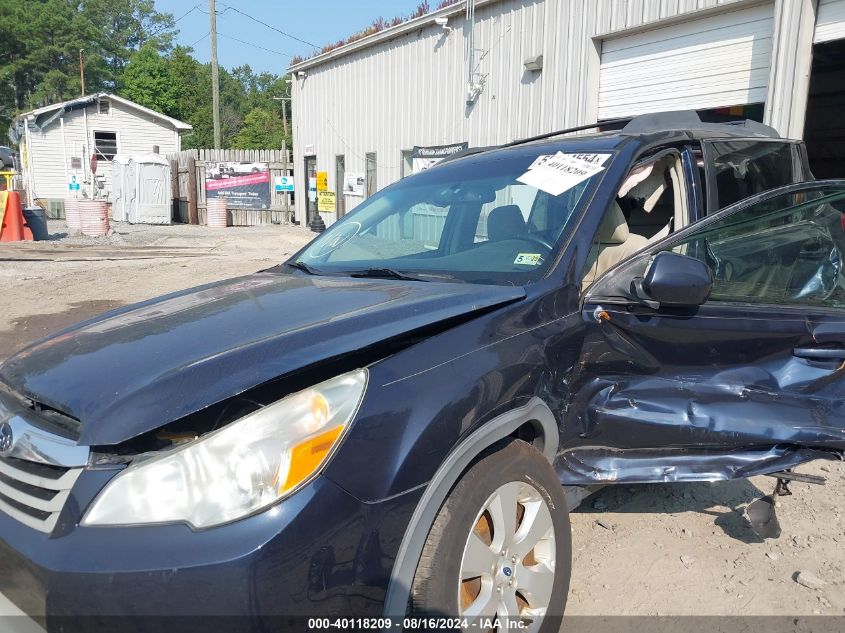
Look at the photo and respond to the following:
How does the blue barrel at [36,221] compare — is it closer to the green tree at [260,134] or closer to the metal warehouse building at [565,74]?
the metal warehouse building at [565,74]

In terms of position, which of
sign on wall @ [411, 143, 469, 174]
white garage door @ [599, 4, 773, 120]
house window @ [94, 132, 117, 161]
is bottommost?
sign on wall @ [411, 143, 469, 174]

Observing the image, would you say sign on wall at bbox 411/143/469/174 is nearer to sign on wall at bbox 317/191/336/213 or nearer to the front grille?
sign on wall at bbox 317/191/336/213

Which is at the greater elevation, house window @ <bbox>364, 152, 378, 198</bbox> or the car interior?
house window @ <bbox>364, 152, 378, 198</bbox>

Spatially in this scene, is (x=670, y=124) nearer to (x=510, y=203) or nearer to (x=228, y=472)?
(x=510, y=203)

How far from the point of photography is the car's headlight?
1601 millimetres

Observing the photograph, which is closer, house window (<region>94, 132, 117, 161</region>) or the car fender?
the car fender

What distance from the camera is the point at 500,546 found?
6.79ft

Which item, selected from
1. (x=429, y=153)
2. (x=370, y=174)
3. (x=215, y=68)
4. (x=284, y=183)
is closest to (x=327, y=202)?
(x=370, y=174)

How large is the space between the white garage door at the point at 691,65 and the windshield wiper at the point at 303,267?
7.24 m

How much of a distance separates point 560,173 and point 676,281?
79 cm

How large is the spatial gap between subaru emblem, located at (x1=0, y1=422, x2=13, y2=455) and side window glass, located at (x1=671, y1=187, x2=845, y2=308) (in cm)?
256

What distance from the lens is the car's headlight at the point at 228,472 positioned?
5.25 ft

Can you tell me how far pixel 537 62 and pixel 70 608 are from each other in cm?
1103

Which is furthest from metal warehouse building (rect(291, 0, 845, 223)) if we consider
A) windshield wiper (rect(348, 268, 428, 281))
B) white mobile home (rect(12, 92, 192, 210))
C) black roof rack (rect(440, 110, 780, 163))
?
white mobile home (rect(12, 92, 192, 210))
